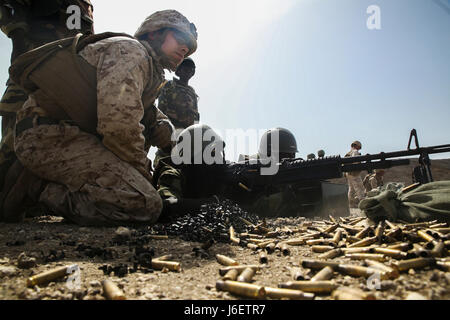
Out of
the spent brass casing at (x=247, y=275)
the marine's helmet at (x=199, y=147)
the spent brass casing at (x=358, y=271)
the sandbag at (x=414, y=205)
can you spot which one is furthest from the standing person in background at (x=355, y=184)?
the spent brass casing at (x=247, y=275)

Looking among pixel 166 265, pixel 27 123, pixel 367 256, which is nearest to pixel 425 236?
pixel 367 256

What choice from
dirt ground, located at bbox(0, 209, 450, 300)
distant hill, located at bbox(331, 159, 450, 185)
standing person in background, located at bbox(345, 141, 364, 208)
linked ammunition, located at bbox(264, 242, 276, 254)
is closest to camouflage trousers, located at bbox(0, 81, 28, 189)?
dirt ground, located at bbox(0, 209, 450, 300)

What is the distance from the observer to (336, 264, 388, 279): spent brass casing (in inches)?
58.3

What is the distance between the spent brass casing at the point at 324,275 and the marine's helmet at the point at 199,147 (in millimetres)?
4015

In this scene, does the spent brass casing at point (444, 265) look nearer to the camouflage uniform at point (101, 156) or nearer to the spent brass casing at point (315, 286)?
the spent brass casing at point (315, 286)

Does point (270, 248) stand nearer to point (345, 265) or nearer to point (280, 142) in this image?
point (345, 265)

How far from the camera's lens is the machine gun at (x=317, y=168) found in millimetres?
5660

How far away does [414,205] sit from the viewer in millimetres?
3318

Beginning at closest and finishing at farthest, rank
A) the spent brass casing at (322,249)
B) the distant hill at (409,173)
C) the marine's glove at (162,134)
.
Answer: the spent brass casing at (322,249) → the marine's glove at (162,134) → the distant hill at (409,173)

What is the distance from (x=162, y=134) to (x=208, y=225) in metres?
2.15

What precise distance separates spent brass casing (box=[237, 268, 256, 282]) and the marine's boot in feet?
11.8

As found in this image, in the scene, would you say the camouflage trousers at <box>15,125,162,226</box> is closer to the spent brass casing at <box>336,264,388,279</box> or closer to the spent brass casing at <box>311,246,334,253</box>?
the spent brass casing at <box>311,246,334,253</box>
